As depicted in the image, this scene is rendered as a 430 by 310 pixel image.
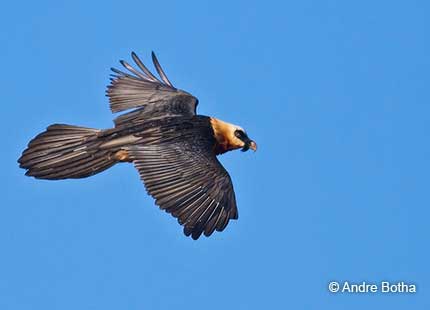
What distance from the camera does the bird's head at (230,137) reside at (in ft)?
68.6

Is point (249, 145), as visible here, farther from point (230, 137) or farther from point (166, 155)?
point (166, 155)

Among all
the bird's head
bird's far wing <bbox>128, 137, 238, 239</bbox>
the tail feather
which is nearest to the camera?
bird's far wing <bbox>128, 137, 238, 239</bbox>

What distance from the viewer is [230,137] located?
21.1 m

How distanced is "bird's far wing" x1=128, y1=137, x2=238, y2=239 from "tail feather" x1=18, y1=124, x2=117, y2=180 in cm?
62

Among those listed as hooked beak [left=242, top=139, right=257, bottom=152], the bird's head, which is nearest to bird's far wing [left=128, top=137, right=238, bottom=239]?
the bird's head

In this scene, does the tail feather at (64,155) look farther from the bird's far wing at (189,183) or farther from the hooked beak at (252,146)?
the hooked beak at (252,146)

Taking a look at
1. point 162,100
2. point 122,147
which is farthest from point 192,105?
point 122,147

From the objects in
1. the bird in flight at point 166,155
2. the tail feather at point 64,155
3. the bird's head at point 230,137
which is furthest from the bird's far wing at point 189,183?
the bird's head at point 230,137

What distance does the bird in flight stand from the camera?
1825 cm

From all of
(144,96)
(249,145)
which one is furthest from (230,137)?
(144,96)

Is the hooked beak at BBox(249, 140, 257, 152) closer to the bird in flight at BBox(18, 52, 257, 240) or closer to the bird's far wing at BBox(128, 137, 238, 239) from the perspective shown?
the bird in flight at BBox(18, 52, 257, 240)

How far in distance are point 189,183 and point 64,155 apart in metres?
2.24

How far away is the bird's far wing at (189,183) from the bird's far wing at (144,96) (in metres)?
1.45

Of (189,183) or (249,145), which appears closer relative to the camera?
(189,183)
